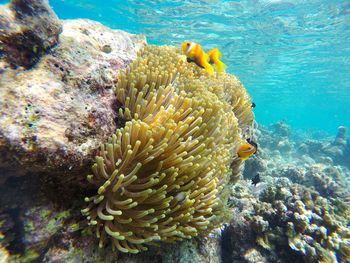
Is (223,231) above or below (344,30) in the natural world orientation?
below

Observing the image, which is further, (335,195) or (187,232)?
(335,195)

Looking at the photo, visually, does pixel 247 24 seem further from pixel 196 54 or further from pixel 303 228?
pixel 303 228

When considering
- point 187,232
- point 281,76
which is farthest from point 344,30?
point 187,232

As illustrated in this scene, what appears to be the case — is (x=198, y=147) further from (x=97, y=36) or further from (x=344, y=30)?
(x=344, y=30)

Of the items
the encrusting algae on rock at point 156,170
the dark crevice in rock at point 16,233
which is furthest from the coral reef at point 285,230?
the dark crevice in rock at point 16,233

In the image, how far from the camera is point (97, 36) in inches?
144

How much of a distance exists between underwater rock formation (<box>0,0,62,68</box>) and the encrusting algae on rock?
0.92 meters

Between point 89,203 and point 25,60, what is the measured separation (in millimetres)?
1541

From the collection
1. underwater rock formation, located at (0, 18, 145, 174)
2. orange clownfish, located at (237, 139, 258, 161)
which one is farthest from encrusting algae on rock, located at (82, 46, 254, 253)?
orange clownfish, located at (237, 139, 258, 161)

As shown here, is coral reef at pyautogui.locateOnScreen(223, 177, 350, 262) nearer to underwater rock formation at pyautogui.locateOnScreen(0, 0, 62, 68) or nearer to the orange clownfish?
the orange clownfish

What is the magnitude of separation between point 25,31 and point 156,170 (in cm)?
189

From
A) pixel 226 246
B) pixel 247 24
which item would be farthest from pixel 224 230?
pixel 247 24

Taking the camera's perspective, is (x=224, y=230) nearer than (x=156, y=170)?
No

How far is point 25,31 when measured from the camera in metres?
2.33
